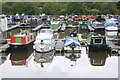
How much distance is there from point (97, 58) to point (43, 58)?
3243 millimetres

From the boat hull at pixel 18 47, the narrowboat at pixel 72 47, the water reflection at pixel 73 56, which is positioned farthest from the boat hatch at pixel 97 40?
the boat hull at pixel 18 47

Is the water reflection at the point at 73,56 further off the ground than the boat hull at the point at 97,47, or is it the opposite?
the boat hull at the point at 97,47

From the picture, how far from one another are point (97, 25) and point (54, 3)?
66.2ft

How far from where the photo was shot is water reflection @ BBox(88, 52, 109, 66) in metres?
11.9

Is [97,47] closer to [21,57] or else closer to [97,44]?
[97,44]

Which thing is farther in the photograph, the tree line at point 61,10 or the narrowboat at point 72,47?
the tree line at point 61,10

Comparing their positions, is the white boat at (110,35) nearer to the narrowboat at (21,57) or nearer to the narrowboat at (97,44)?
the narrowboat at (97,44)

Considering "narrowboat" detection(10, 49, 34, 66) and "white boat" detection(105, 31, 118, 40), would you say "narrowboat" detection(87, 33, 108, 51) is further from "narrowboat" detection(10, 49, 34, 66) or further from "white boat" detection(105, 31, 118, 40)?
"white boat" detection(105, 31, 118, 40)

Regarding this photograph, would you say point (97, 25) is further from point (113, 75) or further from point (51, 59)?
point (113, 75)

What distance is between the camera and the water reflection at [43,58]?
11.8 meters

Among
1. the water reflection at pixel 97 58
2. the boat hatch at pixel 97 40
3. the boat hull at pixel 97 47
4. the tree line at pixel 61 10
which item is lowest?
the water reflection at pixel 97 58

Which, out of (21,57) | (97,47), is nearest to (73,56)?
(97,47)

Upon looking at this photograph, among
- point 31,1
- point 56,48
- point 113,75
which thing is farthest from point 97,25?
point 31,1

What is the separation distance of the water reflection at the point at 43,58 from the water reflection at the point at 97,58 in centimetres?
240
